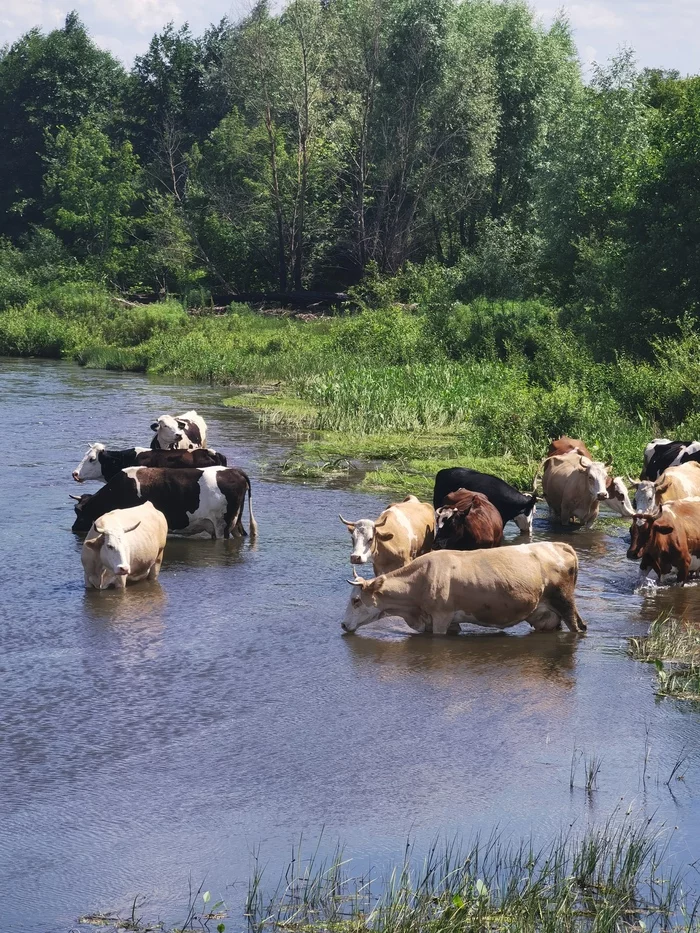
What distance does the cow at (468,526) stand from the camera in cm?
1345

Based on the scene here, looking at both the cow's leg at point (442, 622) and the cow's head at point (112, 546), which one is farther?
the cow's head at point (112, 546)

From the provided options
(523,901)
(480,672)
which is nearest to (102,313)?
(480,672)

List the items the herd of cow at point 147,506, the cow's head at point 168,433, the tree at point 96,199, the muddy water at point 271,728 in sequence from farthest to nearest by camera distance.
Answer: the tree at point 96,199
the cow's head at point 168,433
the herd of cow at point 147,506
the muddy water at point 271,728

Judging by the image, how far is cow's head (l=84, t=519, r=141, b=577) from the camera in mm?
13156

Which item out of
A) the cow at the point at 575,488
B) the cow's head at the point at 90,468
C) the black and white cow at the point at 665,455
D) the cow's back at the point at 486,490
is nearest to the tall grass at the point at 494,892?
the cow's back at the point at 486,490

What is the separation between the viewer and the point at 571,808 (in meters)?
7.89

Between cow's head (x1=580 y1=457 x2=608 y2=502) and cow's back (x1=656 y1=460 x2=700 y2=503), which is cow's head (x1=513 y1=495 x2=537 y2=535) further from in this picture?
cow's back (x1=656 y1=460 x2=700 y2=503)

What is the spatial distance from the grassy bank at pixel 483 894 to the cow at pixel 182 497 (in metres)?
Result: 9.22

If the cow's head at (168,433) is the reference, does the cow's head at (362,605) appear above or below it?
Result: below

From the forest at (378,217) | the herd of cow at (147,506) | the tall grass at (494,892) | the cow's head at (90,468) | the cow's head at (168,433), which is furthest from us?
the forest at (378,217)

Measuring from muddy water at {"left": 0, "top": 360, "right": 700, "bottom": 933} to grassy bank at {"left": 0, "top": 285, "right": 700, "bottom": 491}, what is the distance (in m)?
6.53

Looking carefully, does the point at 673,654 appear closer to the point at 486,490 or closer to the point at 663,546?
the point at 663,546

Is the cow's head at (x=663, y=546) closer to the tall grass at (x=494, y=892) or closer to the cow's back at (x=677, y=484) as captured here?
the cow's back at (x=677, y=484)

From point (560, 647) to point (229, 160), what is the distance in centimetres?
4662
